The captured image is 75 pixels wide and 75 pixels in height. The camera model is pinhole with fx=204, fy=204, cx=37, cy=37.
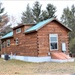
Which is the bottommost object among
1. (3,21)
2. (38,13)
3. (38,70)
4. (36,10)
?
(38,70)

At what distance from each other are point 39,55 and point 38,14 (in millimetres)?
25465

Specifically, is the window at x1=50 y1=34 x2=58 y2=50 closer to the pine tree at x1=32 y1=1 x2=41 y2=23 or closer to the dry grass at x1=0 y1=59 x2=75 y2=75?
the dry grass at x1=0 y1=59 x2=75 y2=75

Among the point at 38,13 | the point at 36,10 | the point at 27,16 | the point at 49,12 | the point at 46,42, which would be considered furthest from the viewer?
the point at 27,16

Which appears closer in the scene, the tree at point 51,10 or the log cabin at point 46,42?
the log cabin at point 46,42

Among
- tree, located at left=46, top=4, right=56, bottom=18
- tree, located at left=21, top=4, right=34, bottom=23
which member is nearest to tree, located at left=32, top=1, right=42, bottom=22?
tree, located at left=21, top=4, right=34, bottom=23

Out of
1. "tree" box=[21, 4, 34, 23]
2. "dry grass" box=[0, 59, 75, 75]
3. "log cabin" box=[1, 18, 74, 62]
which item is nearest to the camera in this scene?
"dry grass" box=[0, 59, 75, 75]

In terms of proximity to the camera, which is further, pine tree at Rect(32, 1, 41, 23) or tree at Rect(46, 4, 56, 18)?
pine tree at Rect(32, 1, 41, 23)

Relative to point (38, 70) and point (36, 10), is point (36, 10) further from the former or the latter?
point (38, 70)

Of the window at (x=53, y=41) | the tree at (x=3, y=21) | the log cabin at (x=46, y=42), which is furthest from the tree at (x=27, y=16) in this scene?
the window at (x=53, y=41)

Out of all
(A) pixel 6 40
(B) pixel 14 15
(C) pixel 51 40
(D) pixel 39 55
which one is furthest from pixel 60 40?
(B) pixel 14 15

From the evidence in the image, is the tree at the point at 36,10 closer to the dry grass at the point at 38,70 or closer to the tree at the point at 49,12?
the tree at the point at 49,12

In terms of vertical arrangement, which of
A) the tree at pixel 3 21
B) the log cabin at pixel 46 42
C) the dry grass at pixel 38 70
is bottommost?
the dry grass at pixel 38 70

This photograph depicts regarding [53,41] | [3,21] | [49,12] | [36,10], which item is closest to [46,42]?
[53,41]

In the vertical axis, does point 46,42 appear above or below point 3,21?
below
